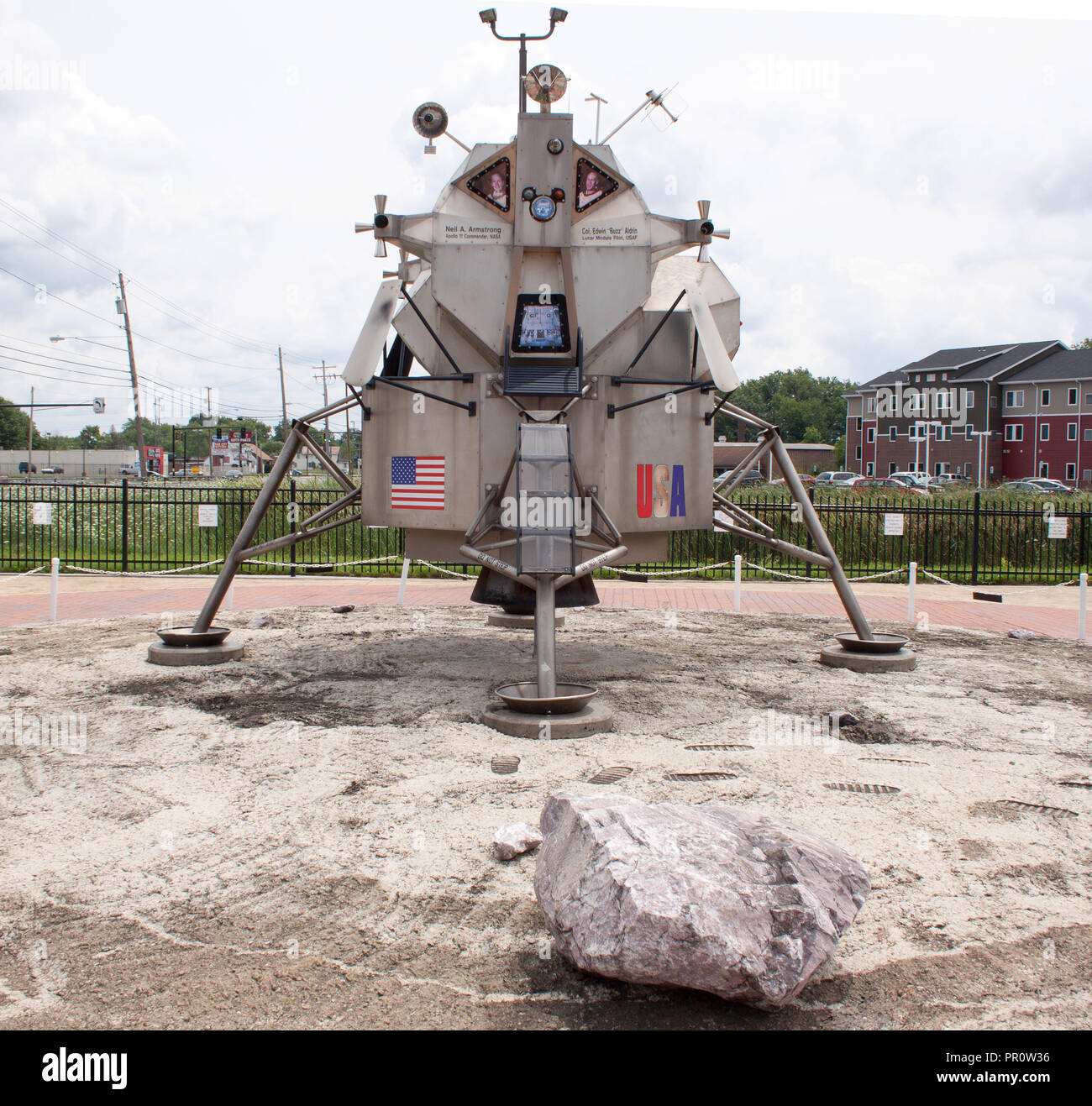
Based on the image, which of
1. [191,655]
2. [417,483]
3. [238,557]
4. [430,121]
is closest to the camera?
[417,483]

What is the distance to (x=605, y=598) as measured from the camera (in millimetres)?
15555

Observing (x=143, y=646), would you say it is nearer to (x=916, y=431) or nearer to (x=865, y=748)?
(x=865, y=748)

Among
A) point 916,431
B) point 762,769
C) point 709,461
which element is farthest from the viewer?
point 916,431

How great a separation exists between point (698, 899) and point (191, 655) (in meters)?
7.22

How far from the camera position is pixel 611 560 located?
775cm

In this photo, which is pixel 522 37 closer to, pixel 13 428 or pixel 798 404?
pixel 798 404

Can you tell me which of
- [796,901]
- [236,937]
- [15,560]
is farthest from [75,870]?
[15,560]

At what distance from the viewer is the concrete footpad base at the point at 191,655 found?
9281 millimetres

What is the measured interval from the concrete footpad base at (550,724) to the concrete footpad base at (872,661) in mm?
3389

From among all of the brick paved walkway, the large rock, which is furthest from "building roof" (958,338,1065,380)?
the large rock

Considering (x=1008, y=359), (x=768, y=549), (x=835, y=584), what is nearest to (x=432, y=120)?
(x=835, y=584)

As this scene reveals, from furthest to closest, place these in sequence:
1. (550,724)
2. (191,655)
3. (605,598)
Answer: (605,598) < (191,655) < (550,724)

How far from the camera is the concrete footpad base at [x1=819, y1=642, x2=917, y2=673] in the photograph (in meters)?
9.34

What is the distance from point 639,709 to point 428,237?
426 centimetres
